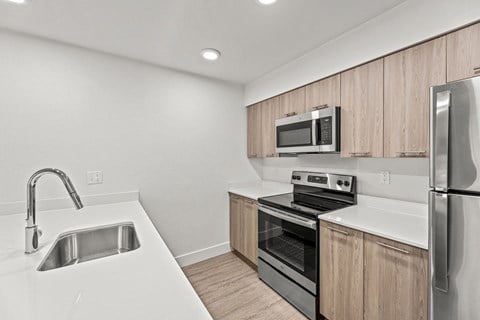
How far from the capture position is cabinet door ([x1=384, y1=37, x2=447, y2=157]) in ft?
4.26

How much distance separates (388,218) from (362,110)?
2.78ft

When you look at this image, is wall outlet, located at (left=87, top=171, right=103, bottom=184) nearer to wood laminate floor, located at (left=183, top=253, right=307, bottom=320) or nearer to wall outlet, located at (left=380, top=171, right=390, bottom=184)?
wood laminate floor, located at (left=183, top=253, right=307, bottom=320)

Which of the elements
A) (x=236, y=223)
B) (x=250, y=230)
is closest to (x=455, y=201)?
(x=250, y=230)

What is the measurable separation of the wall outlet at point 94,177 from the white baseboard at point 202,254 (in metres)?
1.24

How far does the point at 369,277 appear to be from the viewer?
1.35 meters

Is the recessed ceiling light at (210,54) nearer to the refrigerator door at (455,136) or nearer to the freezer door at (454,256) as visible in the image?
the refrigerator door at (455,136)

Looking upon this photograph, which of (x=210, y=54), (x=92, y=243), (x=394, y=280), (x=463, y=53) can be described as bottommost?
(x=394, y=280)

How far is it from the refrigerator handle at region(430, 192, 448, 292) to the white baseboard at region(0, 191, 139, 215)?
2336mm

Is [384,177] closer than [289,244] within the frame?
Yes

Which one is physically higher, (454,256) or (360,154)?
(360,154)

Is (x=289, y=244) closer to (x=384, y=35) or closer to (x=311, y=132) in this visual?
(x=311, y=132)

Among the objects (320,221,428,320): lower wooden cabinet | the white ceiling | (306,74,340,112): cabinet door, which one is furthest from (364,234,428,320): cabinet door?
the white ceiling

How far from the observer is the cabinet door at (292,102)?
7.20 ft

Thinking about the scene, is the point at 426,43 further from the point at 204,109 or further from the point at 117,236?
the point at 117,236
